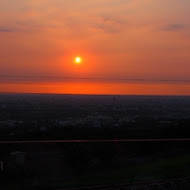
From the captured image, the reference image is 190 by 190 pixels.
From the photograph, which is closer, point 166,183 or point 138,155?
point 166,183

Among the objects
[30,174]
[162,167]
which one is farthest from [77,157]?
[162,167]

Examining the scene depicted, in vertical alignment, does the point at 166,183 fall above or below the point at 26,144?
below

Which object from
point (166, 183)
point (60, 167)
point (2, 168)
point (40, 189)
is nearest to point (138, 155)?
point (166, 183)

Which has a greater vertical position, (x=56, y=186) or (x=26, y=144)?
(x=26, y=144)

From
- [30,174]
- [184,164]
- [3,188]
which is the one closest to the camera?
[3,188]

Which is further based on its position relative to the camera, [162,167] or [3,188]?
[162,167]

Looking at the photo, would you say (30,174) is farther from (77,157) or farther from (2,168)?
(77,157)

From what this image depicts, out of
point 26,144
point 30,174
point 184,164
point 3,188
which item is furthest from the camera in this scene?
point 184,164

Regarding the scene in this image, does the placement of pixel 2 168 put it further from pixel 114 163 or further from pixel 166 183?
pixel 166 183

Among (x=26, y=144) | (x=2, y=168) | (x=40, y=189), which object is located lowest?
(x=40, y=189)

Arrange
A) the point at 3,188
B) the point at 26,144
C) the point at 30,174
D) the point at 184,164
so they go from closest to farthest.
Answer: the point at 26,144 < the point at 3,188 < the point at 30,174 < the point at 184,164
